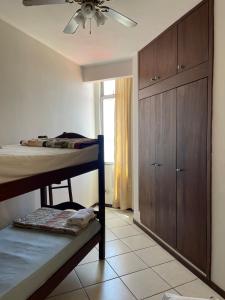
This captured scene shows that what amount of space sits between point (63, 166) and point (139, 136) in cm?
166

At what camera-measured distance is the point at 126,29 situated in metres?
2.58

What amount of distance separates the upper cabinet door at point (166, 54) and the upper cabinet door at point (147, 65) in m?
0.09

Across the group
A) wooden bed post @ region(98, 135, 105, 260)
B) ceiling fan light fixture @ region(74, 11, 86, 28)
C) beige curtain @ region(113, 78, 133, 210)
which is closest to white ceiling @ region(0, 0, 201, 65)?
ceiling fan light fixture @ region(74, 11, 86, 28)

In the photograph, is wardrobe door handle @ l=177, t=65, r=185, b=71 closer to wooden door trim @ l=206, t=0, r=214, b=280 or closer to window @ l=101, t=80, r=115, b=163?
wooden door trim @ l=206, t=0, r=214, b=280

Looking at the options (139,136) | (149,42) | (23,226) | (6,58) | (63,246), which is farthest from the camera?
(139,136)

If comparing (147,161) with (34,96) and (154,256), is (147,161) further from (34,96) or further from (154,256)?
(34,96)

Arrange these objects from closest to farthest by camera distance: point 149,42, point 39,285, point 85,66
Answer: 1. point 39,285
2. point 149,42
3. point 85,66

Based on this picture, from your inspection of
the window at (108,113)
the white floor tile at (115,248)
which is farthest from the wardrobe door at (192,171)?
the window at (108,113)

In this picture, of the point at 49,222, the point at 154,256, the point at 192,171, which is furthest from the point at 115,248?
the point at 192,171

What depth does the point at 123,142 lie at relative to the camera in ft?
13.4

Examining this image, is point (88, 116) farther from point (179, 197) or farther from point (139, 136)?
point (179, 197)

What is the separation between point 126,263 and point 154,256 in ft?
1.13

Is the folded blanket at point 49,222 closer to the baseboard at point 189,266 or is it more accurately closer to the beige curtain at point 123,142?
the baseboard at point 189,266

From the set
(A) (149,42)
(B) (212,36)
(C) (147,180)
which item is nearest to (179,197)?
(C) (147,180)
